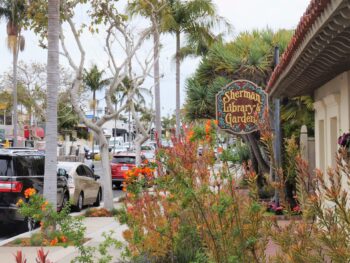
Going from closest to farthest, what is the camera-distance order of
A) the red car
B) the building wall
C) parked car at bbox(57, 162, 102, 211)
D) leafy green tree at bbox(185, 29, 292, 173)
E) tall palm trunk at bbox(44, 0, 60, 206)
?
the building wall < tall palm trunk at bbox(44, 0, 60, 206) < parked car at bbox(57, 162, 102, 211) < leafy green tree at bbox(185, 29, 292, 173) < the red car

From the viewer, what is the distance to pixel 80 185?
17531 millimetres

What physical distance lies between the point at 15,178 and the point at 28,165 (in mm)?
726

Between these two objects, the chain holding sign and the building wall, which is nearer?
the building wall

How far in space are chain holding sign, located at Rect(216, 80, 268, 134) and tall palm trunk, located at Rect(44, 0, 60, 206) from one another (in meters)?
5.25

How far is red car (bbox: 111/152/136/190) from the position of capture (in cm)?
2838

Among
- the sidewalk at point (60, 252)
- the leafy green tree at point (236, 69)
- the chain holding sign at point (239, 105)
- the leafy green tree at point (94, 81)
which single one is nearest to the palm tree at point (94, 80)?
the leafy green tree at point (94, 81)

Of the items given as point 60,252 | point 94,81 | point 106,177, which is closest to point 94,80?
point 94,81

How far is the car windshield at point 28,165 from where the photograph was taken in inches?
515

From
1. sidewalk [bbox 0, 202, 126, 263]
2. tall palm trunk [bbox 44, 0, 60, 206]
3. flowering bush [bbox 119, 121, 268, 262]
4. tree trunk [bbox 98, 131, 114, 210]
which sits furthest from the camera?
tree trunk [bbox 98, 131, 114, 210]

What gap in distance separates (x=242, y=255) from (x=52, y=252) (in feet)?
18.4

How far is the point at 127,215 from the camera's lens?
7938mm

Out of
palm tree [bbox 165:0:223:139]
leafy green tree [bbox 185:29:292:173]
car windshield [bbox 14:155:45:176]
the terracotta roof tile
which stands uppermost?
palm tree [bbox 165:0:223:139]

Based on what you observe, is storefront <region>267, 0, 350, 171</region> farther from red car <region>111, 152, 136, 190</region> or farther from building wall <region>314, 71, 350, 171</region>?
red car <region>111, 152, 136, 190</region>

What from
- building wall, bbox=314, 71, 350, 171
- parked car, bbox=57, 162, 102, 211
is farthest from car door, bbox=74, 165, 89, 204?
building wall, bbox=314, 71, 350, 171
